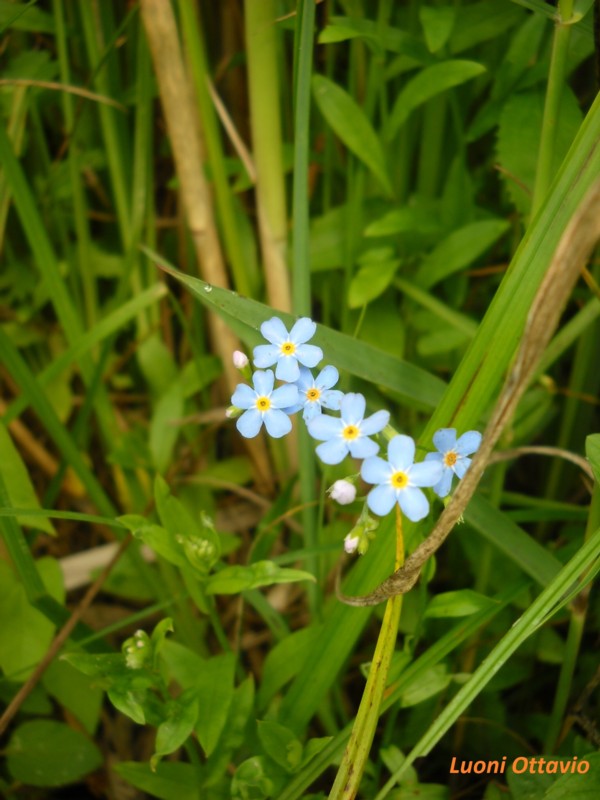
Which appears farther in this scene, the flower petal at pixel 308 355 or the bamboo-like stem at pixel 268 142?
the bamboo-like stem at pixel 268 142

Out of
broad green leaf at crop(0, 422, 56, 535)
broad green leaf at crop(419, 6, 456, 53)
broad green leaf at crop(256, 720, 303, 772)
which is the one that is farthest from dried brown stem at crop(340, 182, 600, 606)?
broad green leaf at crop(0, 422, 56, 535)

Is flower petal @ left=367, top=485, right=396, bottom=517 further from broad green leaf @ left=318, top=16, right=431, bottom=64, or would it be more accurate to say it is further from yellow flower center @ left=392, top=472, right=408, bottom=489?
broad green leaf @ left=318, top=16, right=431, bottom=64

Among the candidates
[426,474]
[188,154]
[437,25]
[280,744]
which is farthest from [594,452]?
[188,154]

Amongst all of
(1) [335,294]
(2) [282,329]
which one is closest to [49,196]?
(1) [335,294]

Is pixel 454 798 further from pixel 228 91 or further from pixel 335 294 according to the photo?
pixel 228 91

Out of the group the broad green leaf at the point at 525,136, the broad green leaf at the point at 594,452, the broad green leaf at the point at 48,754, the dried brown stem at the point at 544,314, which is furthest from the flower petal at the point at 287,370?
the broad green leaf at the point at 48,754

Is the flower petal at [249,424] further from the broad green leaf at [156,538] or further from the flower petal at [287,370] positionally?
the broad green leaf at [156,538]
